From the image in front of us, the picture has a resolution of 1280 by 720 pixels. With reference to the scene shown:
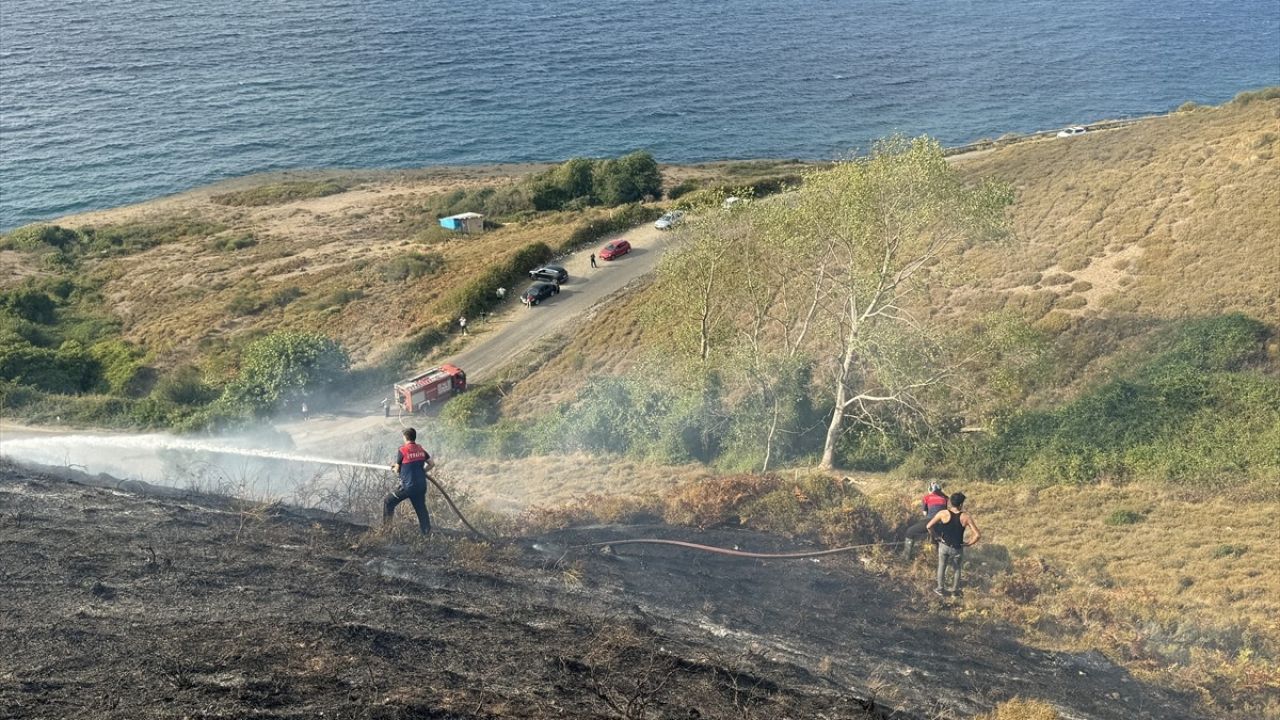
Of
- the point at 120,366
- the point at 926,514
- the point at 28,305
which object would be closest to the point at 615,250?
the point at 120,366

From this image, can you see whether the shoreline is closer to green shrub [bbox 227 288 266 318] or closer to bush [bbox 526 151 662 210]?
bush [bbox 526 151 662 210]

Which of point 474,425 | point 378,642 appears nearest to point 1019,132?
point 474,425

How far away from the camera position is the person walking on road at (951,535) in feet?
56.5

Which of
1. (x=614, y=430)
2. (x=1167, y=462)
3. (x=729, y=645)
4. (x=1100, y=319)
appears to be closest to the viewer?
(x=729, y=645)

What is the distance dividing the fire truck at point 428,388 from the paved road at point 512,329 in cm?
109

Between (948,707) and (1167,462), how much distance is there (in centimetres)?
1562

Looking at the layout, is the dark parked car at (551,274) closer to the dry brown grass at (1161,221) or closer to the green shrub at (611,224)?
the green shrub at (611,224)

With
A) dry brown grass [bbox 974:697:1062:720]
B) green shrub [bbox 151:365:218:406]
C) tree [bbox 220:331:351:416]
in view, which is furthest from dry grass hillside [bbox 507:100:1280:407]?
dry brown grass [bbox 974:697:1062:720]

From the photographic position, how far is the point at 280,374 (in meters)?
43.3

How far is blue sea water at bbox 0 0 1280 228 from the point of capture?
4237 inches

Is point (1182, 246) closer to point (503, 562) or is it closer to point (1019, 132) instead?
point (503, 562)

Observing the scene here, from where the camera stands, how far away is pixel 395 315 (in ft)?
184

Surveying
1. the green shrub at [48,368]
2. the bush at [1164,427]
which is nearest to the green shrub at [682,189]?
the green shrub at [48,368]

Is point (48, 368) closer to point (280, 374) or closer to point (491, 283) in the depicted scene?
point (280, 374)
